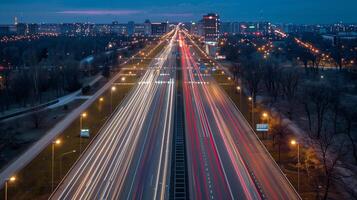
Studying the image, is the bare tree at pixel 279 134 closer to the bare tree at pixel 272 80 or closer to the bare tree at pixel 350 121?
the bare tree at pixel 350 121

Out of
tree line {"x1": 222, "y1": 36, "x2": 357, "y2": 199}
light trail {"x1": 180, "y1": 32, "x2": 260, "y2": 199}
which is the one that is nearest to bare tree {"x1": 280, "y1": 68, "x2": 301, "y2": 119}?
tree line {"x1": 222, "y1": 36, "x2": 357, "y2": 199}

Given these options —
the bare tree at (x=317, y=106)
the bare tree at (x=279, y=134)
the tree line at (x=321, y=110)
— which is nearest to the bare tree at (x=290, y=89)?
the tree line at (x=321, y=110)

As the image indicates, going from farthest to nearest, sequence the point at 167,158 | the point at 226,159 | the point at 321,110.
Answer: the point at 321,110
the point at 167,158
the point at 226,159

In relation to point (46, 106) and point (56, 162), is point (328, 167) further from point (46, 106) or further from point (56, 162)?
point (46, 106)

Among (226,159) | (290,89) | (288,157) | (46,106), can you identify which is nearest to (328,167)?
(288,157)

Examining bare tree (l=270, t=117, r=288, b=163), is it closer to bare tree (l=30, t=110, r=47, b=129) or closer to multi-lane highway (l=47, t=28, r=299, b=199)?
multi-lane highway (l=47, t=28, r=299, b=199)
